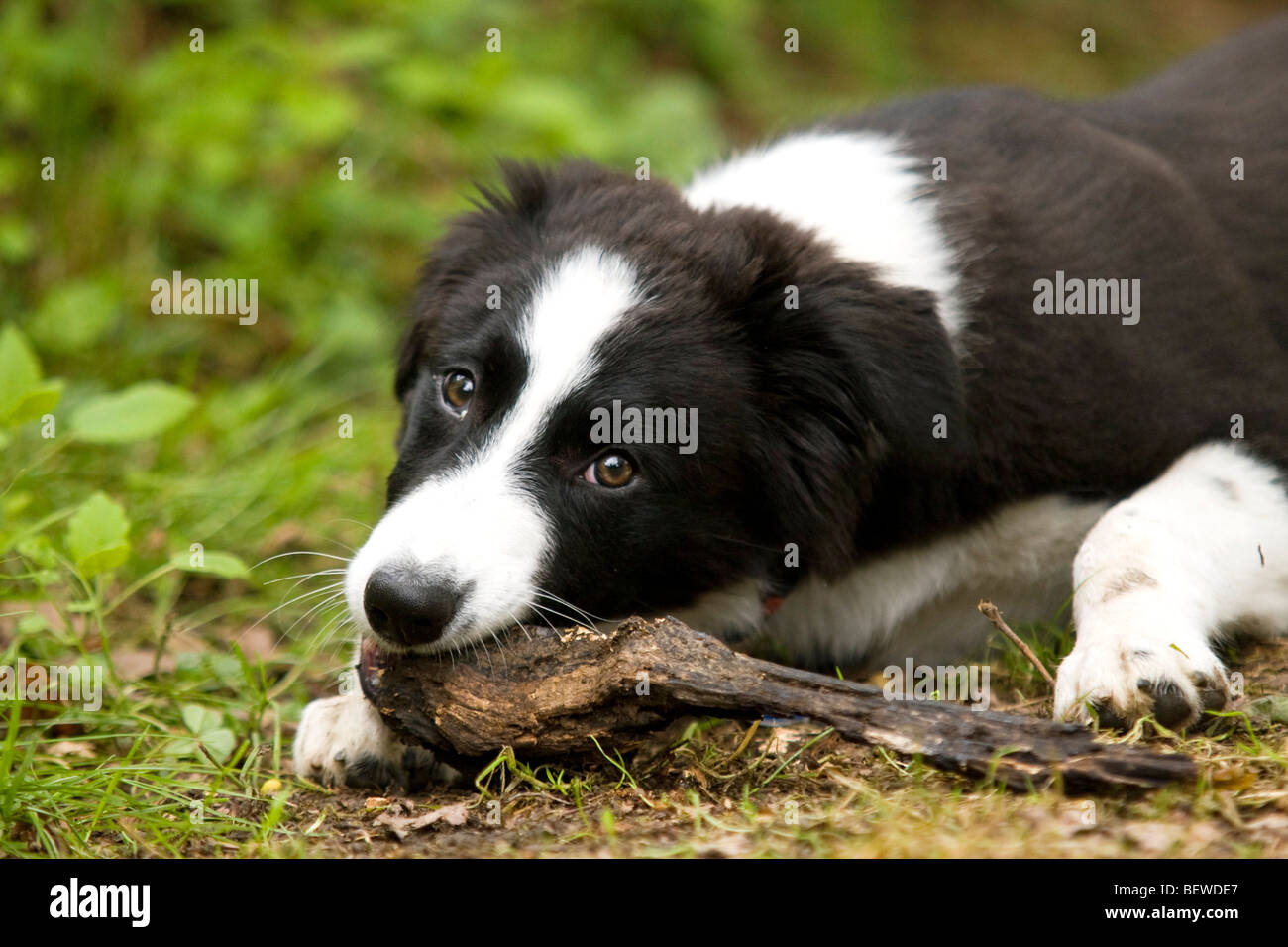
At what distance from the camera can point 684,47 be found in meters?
7.82

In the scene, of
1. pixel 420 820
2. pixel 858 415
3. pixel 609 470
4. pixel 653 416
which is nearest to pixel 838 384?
pixel 858 415

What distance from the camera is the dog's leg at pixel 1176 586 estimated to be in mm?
2574

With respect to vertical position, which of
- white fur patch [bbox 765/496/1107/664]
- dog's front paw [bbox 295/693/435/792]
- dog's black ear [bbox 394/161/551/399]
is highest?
dog's black ear [bbox 394/161/551/399]

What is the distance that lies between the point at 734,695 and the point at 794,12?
22.8ft

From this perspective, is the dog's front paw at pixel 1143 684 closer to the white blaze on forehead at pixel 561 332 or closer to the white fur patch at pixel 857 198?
the white fur patch at pixel 857 198

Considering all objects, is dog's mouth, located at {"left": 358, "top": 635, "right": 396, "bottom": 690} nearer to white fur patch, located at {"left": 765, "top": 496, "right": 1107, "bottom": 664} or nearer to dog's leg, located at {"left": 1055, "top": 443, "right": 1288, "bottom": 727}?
white fur patch, located at {"left": 765, "top": 496, "right": 1107, "bottom": 664}

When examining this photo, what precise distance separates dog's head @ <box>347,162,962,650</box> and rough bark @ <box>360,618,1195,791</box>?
10 centimetres

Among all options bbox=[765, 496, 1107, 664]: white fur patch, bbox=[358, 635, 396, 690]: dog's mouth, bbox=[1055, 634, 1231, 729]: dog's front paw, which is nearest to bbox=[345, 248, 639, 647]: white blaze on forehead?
bbox=[358, 635, 396, 690]: dog's mouth

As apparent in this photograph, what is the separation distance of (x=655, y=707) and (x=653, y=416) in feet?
2.04

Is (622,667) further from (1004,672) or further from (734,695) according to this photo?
(1004,672)

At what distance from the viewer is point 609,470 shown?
2.80m

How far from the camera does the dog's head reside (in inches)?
107

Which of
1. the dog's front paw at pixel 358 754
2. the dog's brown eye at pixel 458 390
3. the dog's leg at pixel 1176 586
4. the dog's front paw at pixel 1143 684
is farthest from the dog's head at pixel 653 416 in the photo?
the dog's front paw at pixel 1143 684
